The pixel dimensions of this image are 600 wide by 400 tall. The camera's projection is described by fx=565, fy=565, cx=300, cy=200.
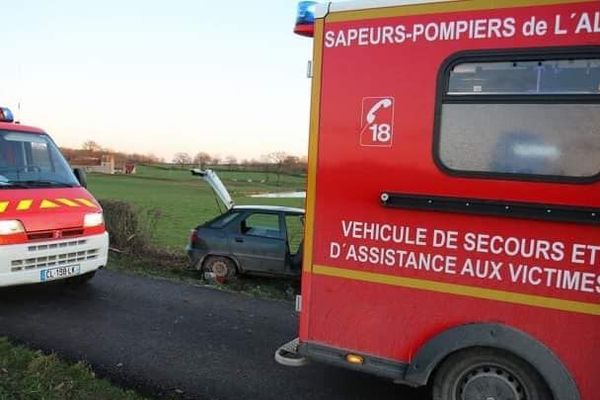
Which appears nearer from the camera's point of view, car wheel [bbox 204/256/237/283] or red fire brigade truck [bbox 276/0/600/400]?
red fire brigade truck [bbox 276/0/600/400]

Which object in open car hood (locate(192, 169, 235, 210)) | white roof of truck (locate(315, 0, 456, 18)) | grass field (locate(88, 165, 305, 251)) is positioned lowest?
grass field (locate(88, 165, 305, 251))

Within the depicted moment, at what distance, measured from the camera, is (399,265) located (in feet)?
11.8

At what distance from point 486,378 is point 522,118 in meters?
1.57

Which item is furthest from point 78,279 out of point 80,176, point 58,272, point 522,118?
point 522,118

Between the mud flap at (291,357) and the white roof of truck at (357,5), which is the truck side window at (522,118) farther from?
the mud flap at (291,357)

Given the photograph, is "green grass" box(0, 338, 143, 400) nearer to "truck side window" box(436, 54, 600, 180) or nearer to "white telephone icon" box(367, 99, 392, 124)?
"white telephone icon" box(367, 99, 392, 124)

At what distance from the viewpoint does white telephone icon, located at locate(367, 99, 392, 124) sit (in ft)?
11.7

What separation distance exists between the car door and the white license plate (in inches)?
107

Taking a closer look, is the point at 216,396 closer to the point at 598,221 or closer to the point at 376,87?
the point at 376,87

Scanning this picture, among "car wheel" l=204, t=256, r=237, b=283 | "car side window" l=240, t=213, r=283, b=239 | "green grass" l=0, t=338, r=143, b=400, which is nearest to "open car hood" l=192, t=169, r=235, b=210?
"car side window" l=240, t=213, r=283, b=239

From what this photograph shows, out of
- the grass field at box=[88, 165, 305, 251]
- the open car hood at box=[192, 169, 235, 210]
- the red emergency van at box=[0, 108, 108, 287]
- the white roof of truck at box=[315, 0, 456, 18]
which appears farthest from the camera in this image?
the grass field at box=[88, 165, 305, 251]

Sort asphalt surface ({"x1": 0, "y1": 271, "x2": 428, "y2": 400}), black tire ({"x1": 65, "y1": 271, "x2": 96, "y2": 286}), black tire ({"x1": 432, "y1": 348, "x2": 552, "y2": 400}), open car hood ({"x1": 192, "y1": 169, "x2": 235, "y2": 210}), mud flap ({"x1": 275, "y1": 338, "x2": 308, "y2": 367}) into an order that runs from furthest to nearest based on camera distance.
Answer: open car hood ({"x1": 192, "y1": 169, "x2": 235, "y2": 210})
black tire ({"x1": 65, "y1": 271, "x2": 96, "y2": 286})
asphalt surface ({"x1": 0, "y1": 271, "x2": 428, "y2": 400})
mud flap ({"x1": 275, "y1": 338, "x2": 308, "y2": 367})
black tire ({"x1": 432, "y1": 348, "x2": 552, "y2": 400})

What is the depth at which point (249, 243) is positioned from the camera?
8.94 m

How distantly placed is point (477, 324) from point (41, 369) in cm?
352
